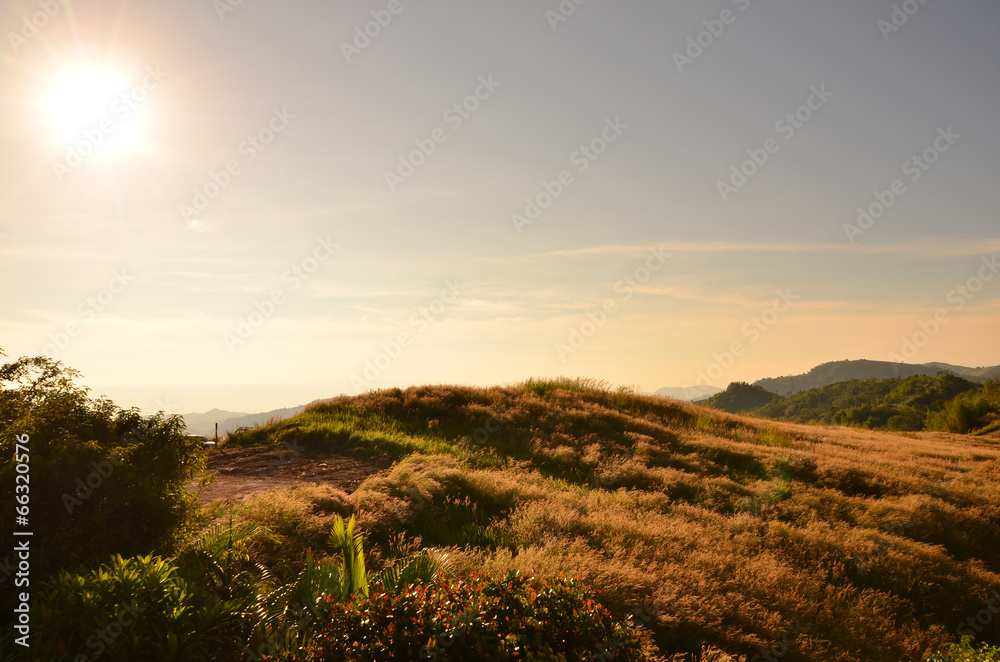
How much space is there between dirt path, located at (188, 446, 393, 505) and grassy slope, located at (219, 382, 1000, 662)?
3.04 feet

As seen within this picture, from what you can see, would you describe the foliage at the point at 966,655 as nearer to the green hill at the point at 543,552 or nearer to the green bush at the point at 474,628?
the green hill at the point at 543,552

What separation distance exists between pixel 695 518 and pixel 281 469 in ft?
29.9

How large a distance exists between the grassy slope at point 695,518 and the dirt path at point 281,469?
3.04ft

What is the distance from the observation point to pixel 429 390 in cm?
1931

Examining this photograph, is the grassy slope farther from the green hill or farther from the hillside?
the hillside

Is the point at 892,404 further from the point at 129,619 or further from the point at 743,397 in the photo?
the point at 129,619

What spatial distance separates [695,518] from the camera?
9102mm

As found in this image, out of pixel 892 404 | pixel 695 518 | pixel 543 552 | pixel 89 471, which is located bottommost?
pixel 892 404

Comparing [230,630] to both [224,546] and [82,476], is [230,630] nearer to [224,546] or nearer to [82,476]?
[224,546]

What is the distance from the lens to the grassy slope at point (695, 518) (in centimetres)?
603

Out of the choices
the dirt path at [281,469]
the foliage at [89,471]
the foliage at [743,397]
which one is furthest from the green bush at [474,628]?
the foliage at [743,397]

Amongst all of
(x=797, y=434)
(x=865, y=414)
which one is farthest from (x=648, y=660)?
(x=865, y=414)

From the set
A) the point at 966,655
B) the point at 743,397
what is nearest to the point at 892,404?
Result: the point at 743,397

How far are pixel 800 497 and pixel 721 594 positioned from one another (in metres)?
5.86
